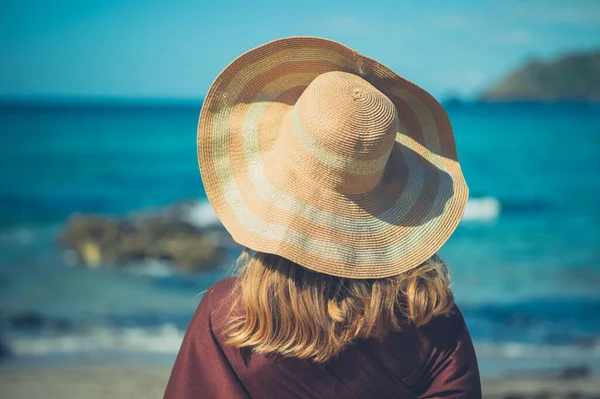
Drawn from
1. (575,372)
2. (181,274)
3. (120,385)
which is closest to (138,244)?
(181,274)

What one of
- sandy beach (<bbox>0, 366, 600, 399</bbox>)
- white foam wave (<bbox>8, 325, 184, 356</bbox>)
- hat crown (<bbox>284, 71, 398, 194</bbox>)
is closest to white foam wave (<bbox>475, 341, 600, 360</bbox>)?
sandy beach (<bbox>0, 366, 600, 399</bbox>)

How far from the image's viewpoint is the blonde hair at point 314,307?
57.2 inches

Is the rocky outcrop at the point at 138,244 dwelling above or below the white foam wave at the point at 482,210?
below

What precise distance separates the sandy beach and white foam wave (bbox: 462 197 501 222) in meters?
8.60

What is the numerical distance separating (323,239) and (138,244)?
8962mm

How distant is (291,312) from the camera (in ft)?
4.78

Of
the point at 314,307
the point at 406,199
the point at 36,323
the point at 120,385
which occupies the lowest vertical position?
the point at 314,307

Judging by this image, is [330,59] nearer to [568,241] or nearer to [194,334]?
[194,334]

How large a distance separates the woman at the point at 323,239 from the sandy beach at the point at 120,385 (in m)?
3.83

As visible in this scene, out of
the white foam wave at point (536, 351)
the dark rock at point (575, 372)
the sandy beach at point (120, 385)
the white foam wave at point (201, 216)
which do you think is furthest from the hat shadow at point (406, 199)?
the white foam wave at point (201, 216)

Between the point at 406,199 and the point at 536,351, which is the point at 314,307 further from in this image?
the point at 536,351

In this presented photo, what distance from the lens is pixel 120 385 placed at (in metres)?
5.19

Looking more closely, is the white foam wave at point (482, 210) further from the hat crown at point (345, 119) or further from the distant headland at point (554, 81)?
the distant headland at point (554, 81)

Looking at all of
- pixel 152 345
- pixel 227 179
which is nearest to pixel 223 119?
pixel 227 179
